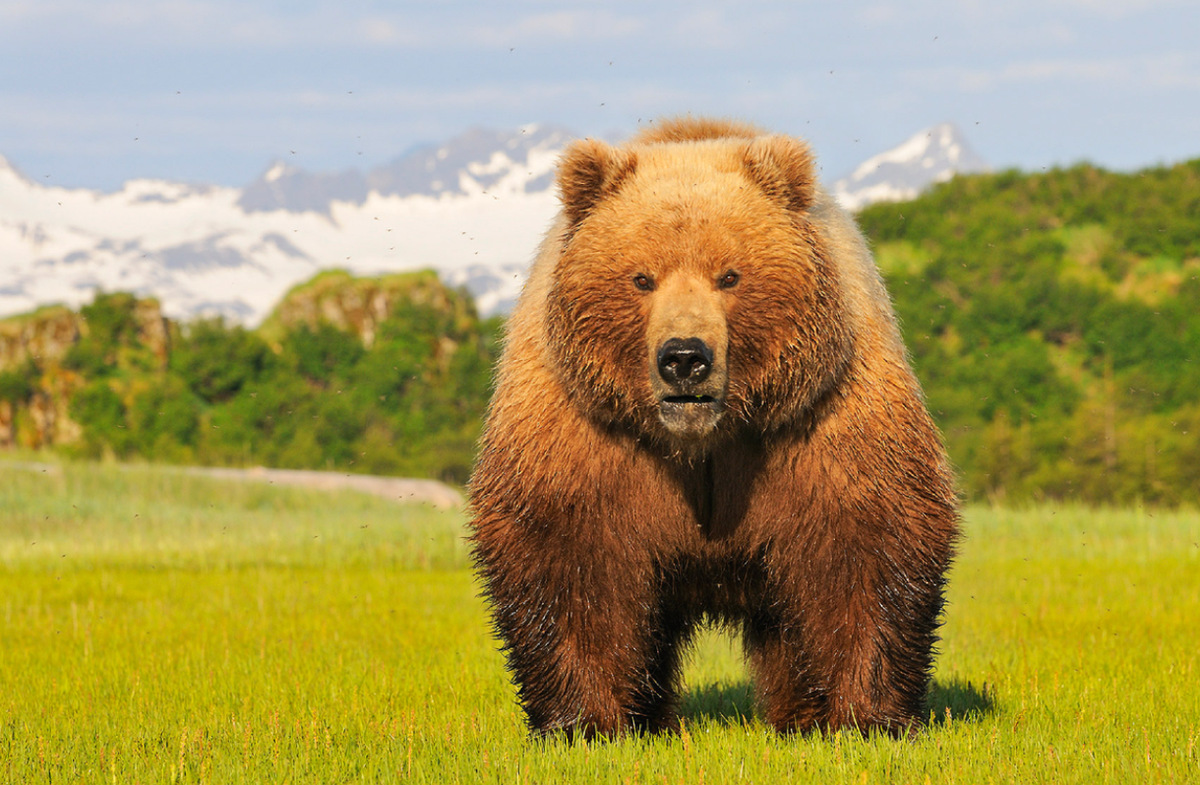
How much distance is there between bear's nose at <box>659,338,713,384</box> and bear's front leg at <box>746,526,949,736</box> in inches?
37.0

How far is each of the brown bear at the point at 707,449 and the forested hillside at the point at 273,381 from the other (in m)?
27.2

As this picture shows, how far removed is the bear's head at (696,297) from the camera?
394 cm

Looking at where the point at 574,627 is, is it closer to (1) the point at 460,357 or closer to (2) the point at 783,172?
(2) the point at 783,172

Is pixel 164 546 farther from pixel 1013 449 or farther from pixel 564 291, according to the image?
pixel 1013 449

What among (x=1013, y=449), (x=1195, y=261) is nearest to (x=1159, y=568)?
(x=1013, y=449)

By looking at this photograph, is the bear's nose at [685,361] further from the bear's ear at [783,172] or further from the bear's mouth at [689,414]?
the bear's ear at [783,172]

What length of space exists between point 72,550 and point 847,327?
Result: 11370 mm

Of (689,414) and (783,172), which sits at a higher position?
(783,172)

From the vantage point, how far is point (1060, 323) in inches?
1422

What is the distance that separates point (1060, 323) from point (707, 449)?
34.4m

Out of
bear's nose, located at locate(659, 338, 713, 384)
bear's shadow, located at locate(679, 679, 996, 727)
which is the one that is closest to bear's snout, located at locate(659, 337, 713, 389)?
bear's nose, located at locate(659, 338, 713, 384)

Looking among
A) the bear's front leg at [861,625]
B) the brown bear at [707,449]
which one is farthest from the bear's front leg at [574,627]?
the bear's front leg at [861,625]

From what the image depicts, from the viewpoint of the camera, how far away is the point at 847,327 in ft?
14.2

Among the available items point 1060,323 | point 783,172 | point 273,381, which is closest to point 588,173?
point 783,172
